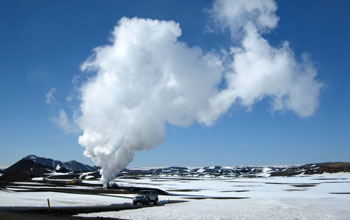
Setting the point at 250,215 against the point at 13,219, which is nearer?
the point at 13,219

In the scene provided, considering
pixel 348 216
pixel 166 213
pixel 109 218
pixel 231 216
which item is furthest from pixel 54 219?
pixel 348 216

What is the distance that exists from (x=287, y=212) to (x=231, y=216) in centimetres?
630

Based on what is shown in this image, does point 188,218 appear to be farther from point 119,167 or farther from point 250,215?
point 119,167

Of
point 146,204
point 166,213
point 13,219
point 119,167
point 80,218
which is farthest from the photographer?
point 119,167

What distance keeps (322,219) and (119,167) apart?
89502 millimetres

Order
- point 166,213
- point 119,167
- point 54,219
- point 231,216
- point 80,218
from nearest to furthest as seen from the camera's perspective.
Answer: point 54,219 → point 80,218 → point 231,216 → point 166,213 → point 119,167

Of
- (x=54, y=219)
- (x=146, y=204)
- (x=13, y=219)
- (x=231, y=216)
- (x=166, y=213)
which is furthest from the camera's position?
(x=146, y=204)

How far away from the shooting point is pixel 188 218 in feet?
88.7

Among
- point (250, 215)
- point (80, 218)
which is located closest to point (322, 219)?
point (250, 215)

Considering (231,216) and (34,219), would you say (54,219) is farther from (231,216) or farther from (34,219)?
(231,216)

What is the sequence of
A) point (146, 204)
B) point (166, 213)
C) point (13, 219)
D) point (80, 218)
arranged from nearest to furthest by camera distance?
1. point (13, 219)
2. point (80, 218)
3. point (166, 213)
4. point (146, 204)

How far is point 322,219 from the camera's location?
26.3 meters

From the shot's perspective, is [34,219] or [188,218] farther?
[188,218]

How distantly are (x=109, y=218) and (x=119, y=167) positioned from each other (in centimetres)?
8480
